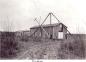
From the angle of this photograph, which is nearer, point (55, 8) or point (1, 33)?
point (1, 33)

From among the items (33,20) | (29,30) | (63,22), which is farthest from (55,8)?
(29,30)

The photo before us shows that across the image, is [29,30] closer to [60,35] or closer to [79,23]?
[60,35]

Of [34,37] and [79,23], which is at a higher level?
[79,23]

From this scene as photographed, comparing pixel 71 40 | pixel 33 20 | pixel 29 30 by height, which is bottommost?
pixel 71 40
